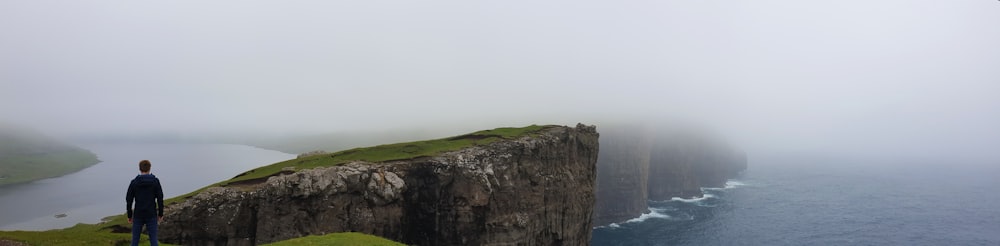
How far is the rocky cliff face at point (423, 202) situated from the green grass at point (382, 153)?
90.7 inches

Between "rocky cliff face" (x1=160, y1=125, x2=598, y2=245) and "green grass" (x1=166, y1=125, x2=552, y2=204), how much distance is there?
7.56 feet

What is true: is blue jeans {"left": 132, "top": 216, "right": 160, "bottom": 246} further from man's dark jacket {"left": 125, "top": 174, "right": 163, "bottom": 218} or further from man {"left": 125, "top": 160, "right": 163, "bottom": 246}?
man's dark jacket {"left": 125, "top": 174, "right": 163, "bottom": 218}

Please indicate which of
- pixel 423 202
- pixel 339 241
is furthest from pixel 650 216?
pixel 339 241

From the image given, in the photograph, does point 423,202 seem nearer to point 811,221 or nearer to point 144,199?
point 144,199

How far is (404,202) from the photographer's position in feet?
165

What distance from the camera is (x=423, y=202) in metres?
51.8

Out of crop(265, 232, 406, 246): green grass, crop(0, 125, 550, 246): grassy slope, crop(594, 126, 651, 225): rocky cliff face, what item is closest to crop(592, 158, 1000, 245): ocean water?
crop(594, 126, 651, 225): rocky cliff face

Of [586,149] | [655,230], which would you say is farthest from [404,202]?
[655,230]

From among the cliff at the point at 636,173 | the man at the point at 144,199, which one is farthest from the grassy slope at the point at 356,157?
the cliff at the point at 636,173

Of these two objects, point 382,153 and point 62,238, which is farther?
point 382,153

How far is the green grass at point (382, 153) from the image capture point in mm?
48938

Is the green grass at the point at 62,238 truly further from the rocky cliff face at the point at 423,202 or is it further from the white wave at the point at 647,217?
the white wave at the point at 647,217

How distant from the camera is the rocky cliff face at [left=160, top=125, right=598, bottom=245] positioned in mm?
41344

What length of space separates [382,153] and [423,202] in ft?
31.1
